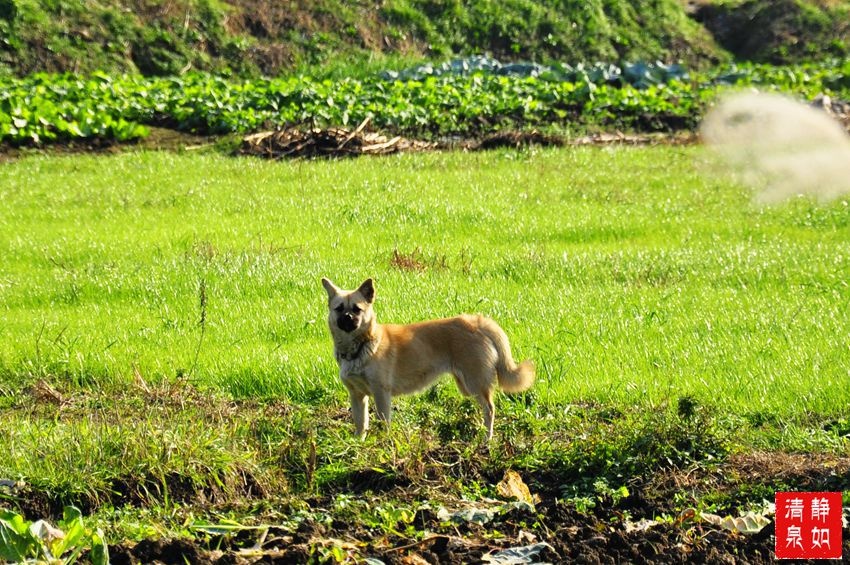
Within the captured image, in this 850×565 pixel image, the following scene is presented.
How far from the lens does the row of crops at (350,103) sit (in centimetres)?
2500

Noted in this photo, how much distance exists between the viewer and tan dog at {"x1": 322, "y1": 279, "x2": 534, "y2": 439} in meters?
8.76

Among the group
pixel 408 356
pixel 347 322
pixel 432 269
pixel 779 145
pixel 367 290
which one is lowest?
pixel 779 145

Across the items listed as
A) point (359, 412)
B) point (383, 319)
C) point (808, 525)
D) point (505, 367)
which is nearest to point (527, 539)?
point (808, 525)

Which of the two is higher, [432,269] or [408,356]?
[408,356]

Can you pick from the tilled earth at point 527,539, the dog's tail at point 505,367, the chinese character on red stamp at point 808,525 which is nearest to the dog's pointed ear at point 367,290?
the dog's tail at point 505,367

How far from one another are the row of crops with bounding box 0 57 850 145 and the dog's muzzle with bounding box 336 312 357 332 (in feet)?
56.7

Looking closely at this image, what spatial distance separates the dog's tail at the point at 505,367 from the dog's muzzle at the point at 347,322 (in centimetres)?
105

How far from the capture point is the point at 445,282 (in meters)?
13.8

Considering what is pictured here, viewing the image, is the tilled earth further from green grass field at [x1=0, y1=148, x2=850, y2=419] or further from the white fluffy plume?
the white fluffy plume

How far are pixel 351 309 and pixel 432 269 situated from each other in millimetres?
5880

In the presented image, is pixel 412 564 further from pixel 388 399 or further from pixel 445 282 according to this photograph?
pixel 445 282

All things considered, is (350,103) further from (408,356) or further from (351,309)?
(351,309)

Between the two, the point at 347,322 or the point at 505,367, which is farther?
the point at 505,367

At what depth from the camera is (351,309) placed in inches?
343
